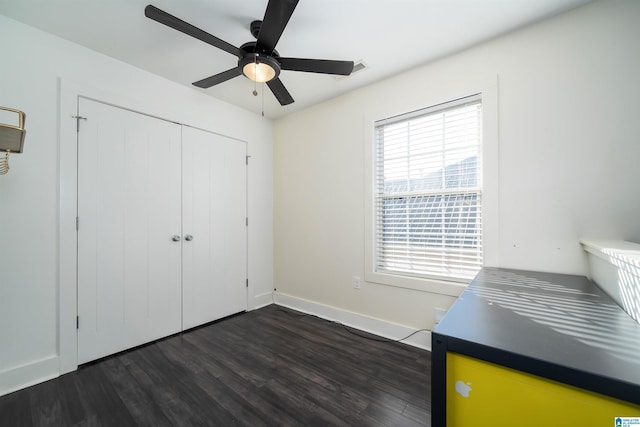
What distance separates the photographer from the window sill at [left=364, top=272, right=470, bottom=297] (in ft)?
6.78

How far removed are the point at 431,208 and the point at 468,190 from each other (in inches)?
13.3

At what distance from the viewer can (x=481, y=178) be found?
6.58 ft

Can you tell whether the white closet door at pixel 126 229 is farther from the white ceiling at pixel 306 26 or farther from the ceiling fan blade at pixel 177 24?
the ceiling fan blade at pixel 177 24

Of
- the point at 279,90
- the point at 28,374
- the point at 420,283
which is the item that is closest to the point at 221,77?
the point at 279,90

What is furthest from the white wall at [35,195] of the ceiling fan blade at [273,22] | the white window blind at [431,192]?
the white window blind at [431,192]

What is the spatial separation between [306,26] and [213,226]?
219 centimetres

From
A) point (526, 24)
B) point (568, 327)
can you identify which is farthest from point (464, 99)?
point (568, 327)

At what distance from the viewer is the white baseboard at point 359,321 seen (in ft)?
7.30

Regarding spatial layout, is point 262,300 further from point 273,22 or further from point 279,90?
point 273,22

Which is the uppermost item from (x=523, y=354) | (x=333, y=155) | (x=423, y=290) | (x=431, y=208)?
(x=333, y=155)

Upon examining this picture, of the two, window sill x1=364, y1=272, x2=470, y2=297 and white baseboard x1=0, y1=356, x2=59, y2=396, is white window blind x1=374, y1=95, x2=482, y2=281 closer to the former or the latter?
window sill x1=364, y1=272, x2=470, y2=297

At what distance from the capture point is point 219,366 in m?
1.96

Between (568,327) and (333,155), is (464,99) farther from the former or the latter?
(568,327)

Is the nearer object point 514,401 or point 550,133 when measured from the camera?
point 514,401
